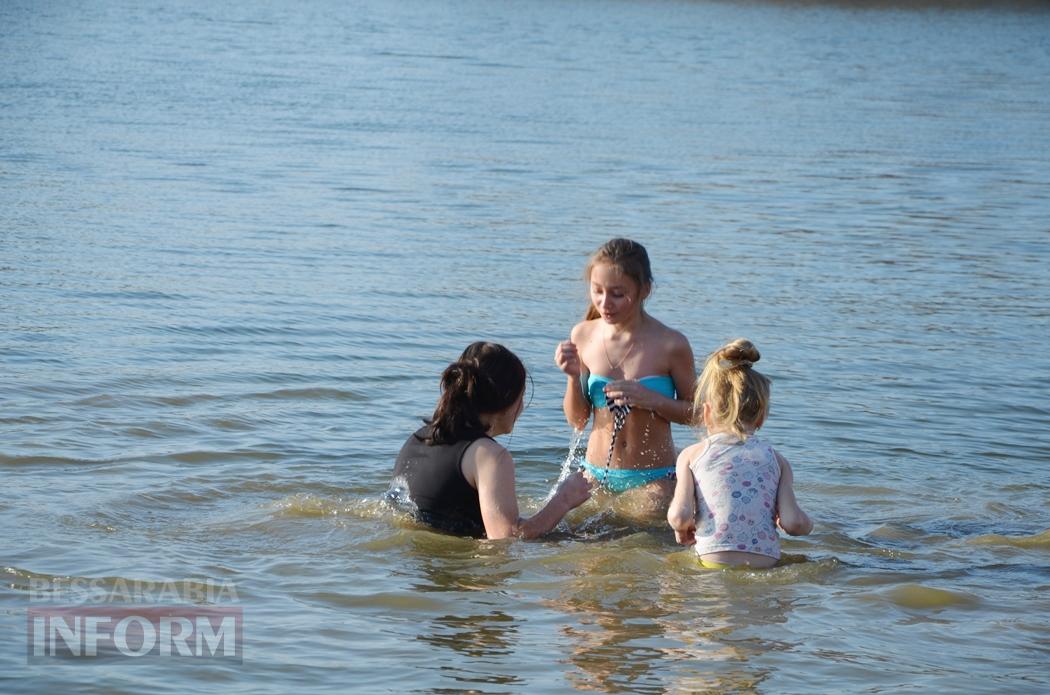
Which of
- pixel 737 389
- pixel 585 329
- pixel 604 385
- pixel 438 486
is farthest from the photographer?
pixel 585 329

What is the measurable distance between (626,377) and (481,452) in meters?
1.10

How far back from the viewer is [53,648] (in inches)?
196

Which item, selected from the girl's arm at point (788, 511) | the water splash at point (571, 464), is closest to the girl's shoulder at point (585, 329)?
the water splash at point (571, 464)

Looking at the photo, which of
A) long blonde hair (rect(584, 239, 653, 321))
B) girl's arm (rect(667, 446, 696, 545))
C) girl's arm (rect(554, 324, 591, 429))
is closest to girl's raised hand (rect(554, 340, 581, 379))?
girl's arm (rect(554, 324, 591, 429))

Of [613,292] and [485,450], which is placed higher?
[613,292]

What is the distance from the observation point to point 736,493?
5828 mm

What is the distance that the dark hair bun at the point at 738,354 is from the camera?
5.80 meters

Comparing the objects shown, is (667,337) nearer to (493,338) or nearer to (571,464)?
(571,464)

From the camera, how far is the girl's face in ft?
21.5

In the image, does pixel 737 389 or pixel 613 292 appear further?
pixel 613 292

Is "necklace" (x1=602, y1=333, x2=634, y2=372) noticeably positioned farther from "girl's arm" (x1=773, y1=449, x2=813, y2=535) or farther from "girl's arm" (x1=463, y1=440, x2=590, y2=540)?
"girl's arm" (x1=773, y1=449, x2=813, y2=535)

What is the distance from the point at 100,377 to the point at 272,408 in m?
1.22

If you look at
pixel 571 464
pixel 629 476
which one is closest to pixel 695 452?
pixel 629 476

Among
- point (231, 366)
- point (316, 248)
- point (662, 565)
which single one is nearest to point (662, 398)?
point (662, 565)
